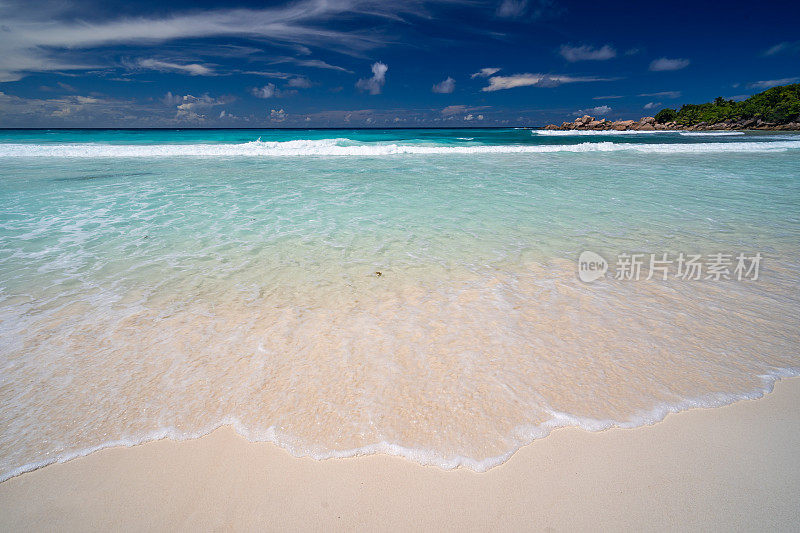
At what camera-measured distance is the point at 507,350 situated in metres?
3.03

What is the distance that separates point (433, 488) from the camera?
6.39ft

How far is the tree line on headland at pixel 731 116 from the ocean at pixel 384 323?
256ft

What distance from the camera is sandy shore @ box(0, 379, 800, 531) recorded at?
1.82 meters

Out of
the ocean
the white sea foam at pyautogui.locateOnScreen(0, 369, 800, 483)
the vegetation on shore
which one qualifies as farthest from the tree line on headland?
the white sea foam at pyautogui.locateOnScreen(0, 369, 800, 483)

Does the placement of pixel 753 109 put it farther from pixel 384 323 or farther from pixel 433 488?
pixel 433 488

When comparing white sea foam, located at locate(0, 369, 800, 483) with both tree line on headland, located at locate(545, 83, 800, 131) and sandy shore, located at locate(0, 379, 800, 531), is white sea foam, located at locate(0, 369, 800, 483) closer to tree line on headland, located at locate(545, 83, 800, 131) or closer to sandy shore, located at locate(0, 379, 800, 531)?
sandy shore, located at locate(0, 379, 800, 531)

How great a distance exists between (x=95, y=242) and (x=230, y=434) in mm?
5388

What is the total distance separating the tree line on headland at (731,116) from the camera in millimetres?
59172

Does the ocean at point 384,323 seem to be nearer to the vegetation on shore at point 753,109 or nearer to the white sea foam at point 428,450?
the white sea foam at point 428,450

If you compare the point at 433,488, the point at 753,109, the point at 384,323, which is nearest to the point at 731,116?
the point at 753,109

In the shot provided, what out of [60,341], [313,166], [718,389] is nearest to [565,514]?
[718,389]

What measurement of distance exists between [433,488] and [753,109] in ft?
302

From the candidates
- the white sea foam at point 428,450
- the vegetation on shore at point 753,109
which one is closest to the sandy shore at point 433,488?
the white sea foam at point 428,450

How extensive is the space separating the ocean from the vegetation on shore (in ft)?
254
